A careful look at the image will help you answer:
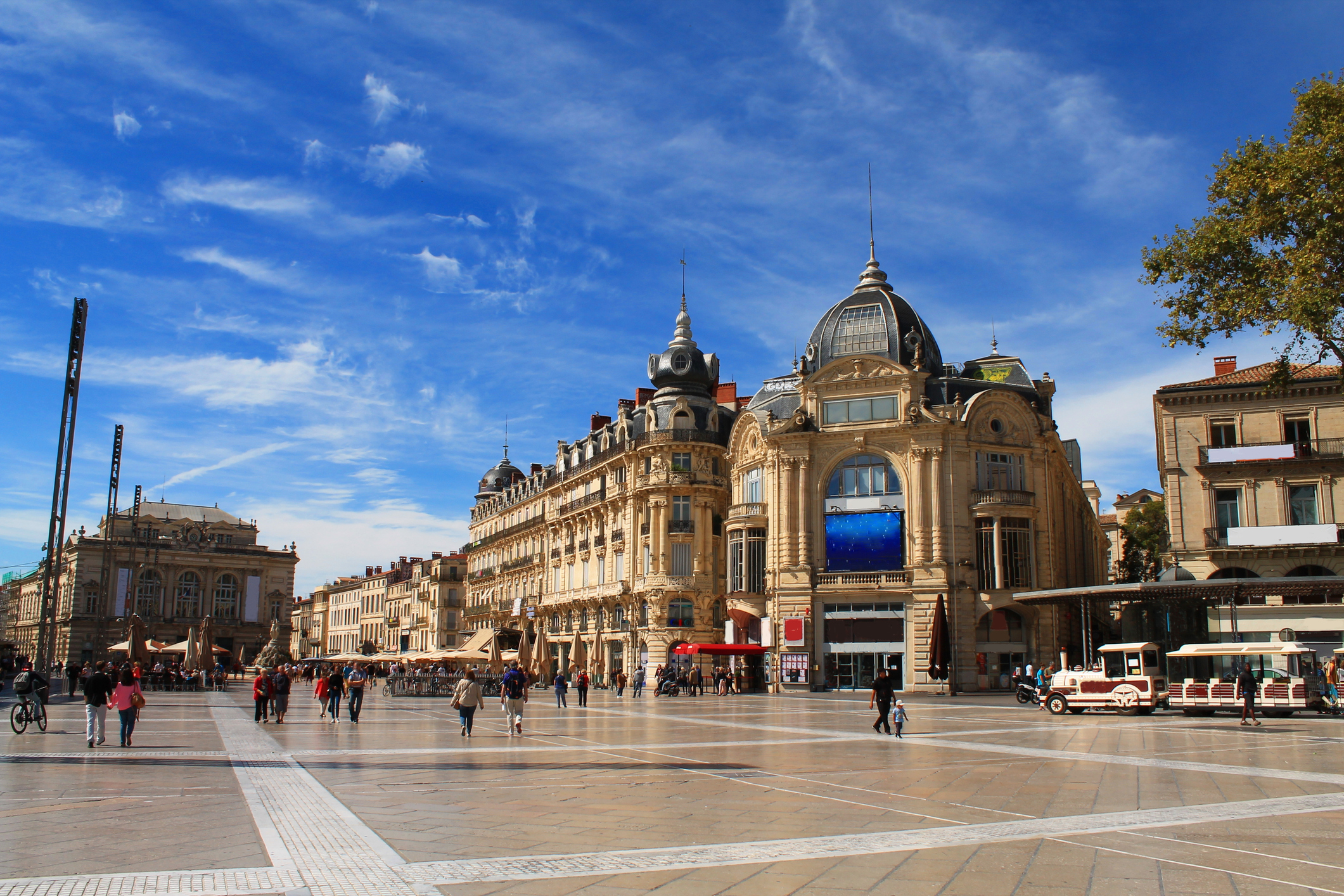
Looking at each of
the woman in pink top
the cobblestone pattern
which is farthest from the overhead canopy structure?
the cobblestone pattern

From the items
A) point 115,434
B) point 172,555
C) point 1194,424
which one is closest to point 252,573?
point 172,555

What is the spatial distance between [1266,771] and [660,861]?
1093 centimetres

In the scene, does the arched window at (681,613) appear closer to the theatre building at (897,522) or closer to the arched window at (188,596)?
the theatre building at (897,522)

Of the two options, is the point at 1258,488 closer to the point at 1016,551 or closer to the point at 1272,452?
the point at 1272,452

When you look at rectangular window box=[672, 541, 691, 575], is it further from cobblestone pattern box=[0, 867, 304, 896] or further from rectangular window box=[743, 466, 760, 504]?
cobblestone pattern box=[0, 867, 304, 896]

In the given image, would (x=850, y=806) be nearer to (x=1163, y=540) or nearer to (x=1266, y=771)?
(x=1266, y=771)

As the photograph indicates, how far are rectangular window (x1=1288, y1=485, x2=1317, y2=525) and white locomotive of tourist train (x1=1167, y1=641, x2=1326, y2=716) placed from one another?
43.1 ft

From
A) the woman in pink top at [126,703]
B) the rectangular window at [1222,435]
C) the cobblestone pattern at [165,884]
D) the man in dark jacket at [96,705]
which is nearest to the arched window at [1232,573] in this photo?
the rectangular window at [1222,435]

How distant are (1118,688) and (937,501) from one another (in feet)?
59.8

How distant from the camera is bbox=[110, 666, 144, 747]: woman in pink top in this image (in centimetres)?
1895

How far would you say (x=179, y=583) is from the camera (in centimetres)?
10600

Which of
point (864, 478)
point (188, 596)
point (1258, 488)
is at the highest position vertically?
point (864, 478)

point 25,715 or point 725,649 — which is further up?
point 725,649

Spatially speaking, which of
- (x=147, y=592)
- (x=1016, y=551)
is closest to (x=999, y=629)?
(x=1016, y=551)
